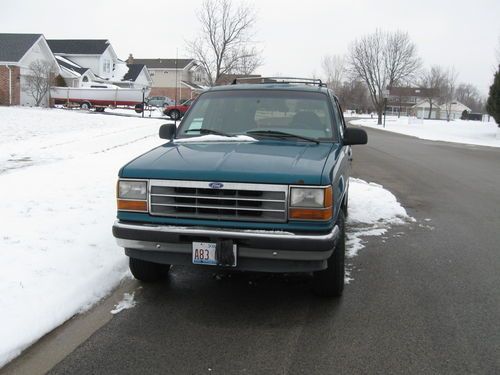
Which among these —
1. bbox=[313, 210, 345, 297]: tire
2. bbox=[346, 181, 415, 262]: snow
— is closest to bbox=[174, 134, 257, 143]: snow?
bbox=[313, 210, 345, 297]: tire

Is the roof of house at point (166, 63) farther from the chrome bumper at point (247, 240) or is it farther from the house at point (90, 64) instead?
the chrome bumper at point (247, 240)

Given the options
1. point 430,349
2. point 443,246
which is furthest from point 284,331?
point 443,246

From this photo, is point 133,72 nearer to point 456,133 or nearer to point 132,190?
point 456,133

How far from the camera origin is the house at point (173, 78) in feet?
222

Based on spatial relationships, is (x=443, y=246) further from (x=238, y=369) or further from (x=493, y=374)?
(x=238, y=369)

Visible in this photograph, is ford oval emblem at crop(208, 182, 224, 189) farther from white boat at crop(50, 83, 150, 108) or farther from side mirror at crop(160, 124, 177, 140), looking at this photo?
white boat at crop(50, 83, 150, 108)

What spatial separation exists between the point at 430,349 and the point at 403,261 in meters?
2.18

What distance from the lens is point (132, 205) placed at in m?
4.03

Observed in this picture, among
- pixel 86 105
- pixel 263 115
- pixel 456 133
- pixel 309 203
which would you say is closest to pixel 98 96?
pixel 86 105

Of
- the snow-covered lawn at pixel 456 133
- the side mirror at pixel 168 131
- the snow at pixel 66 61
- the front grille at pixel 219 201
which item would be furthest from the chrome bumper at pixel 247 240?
the snow at pixel 66 61

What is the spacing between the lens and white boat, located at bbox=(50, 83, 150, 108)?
A: 125 feet

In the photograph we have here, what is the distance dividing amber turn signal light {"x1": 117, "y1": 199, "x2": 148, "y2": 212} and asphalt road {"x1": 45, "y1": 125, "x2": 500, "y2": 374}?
0.85 m

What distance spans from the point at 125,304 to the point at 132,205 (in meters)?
0.88

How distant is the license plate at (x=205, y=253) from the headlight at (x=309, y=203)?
0.62m
